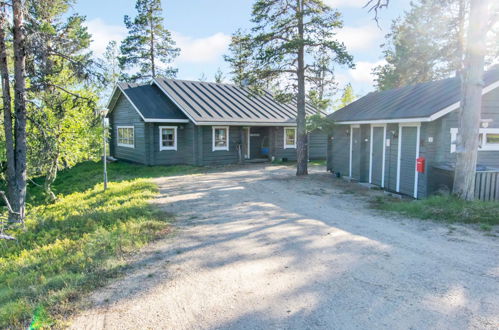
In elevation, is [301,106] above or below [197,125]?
above

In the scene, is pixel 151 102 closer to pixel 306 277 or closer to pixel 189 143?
pixel 189 143

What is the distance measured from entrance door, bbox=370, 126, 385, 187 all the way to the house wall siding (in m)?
11.3

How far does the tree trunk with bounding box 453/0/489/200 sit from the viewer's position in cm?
837

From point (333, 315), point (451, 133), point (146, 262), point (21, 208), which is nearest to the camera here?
point (333, 315)

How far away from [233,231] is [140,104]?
13.6 m

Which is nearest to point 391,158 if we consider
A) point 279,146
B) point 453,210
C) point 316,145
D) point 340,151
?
point 340,151

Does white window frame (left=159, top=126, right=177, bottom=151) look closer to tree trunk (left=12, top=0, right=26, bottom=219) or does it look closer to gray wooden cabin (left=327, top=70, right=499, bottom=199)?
gray wooden cabin (left=327, top=70, right=499, bottom=199)

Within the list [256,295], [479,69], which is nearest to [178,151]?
[479,69]

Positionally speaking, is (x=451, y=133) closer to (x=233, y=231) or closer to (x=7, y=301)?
(x=233, y=231)

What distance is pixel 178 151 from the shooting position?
19000 millimetres

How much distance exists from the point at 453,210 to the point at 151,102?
15.5 m

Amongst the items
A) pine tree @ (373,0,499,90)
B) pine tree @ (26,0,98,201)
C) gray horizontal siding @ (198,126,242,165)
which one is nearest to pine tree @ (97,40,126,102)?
pine tree @ (26,0,98,201)

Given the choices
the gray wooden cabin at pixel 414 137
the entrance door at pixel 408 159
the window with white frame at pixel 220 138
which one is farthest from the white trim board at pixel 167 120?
the entrance door at pixel 408 159

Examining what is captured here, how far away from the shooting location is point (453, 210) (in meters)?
7.82
